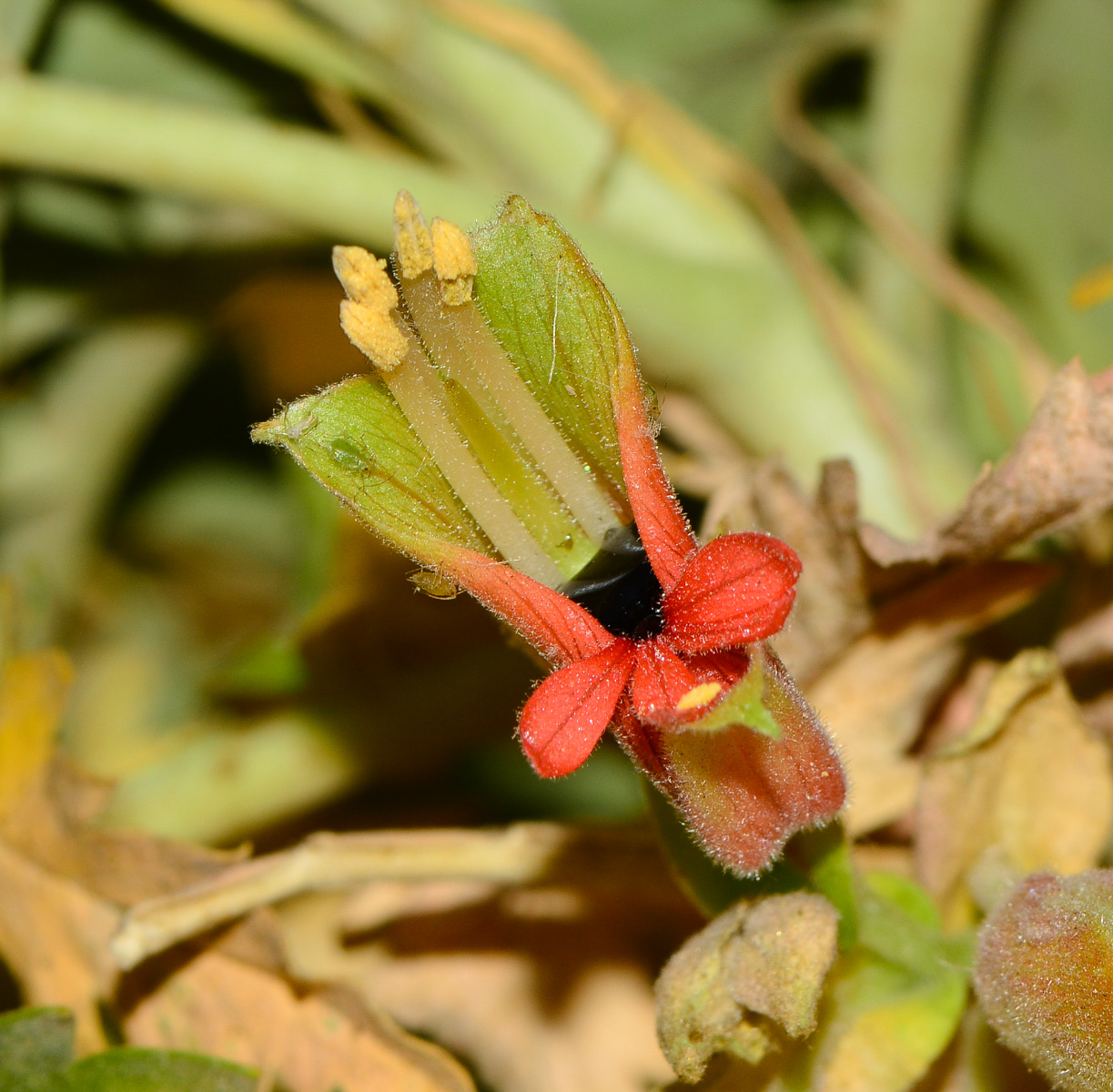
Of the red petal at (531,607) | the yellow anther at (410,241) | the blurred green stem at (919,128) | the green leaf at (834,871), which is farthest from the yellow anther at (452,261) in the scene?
the blurred green stem at (919,128)

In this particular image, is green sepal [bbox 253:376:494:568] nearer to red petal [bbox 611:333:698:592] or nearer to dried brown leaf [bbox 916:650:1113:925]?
red petal [bbox 611:333:698:592]

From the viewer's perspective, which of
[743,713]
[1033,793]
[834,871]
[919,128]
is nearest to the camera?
[743,713]

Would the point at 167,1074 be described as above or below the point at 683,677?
below

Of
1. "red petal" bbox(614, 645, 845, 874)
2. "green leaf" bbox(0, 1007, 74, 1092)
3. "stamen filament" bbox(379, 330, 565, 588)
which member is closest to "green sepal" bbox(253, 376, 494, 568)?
"stamen filament" bbox(379, 330, 565, 588)

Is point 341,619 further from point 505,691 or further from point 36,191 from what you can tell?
point 36,191

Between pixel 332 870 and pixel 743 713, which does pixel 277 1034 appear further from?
pixel 743 713

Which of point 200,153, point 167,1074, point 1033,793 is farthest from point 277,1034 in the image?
point 200,153

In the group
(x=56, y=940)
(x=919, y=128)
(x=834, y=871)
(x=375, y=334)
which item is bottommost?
(x=56, y=940)
